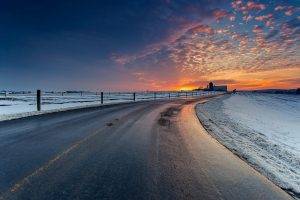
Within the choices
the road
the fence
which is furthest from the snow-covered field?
the road

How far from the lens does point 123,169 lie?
251 inches

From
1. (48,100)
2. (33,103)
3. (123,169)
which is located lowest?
(123,169)

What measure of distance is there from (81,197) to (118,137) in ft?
19.1

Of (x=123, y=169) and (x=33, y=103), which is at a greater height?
(x=33, y=103)

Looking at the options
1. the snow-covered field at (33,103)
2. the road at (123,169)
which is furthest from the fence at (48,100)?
the road at (123,169)

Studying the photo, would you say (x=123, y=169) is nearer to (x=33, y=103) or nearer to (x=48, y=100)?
(x=33, y=103)

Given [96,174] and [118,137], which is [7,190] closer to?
[96,174]

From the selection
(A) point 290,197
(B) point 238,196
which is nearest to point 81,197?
(B) point 238,196

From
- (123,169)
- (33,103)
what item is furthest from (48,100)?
(123,169)

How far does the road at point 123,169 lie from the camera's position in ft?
16.3

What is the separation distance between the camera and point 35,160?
6930mm

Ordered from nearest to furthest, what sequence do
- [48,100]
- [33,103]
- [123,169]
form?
[123,169], [33,103], [48,100]

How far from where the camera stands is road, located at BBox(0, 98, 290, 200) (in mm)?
4961

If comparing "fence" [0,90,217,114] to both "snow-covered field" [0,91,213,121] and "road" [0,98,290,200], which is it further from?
"road" [0,98,290,200]
